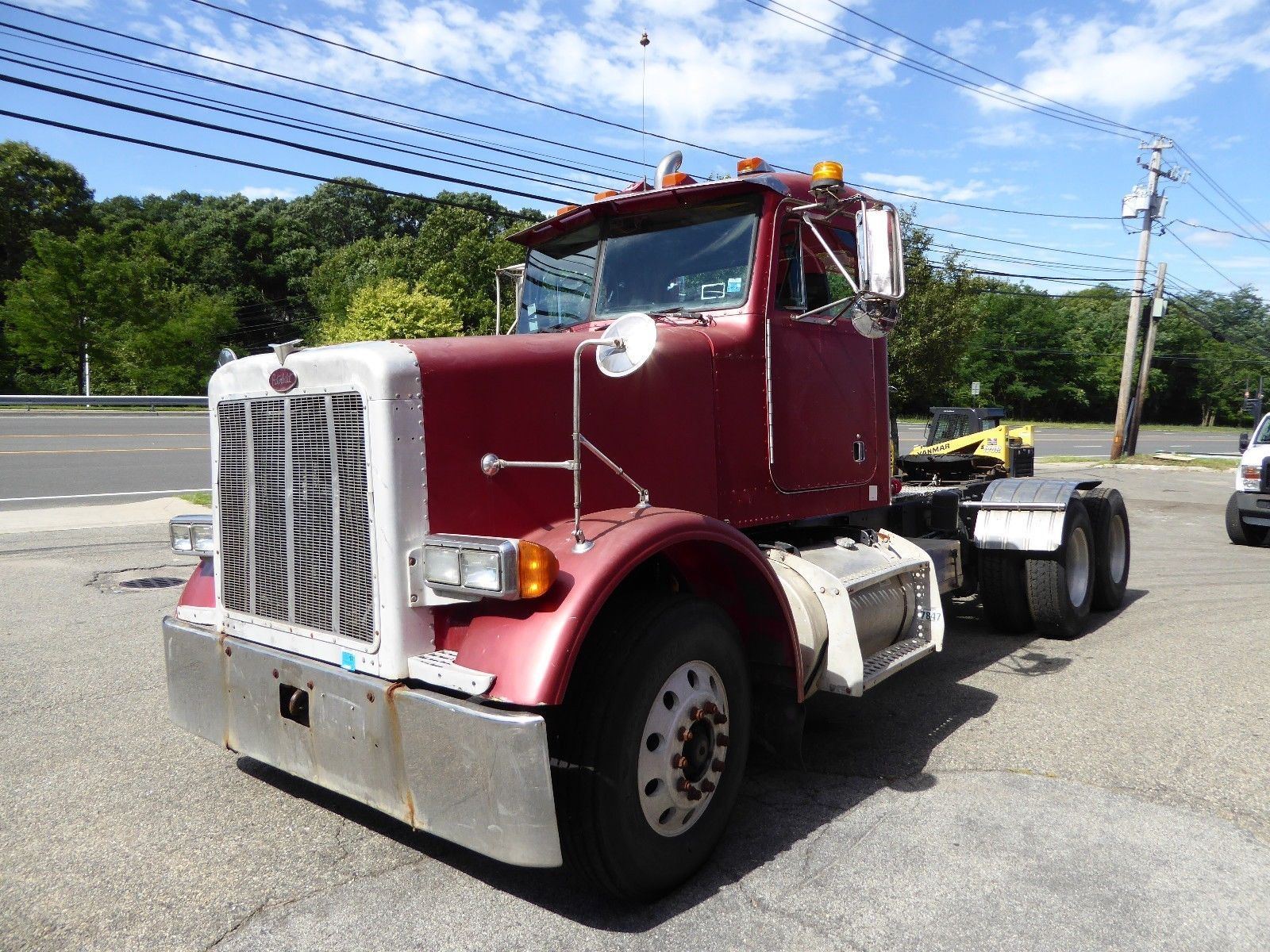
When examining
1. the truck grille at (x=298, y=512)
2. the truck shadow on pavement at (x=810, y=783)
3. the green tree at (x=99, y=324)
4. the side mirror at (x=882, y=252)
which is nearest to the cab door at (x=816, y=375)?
the side mirror at (x=882, y=252)

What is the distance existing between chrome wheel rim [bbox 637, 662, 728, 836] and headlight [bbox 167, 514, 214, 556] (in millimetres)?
2026

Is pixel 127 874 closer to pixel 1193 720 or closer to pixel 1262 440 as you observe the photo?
pixel 1193 720

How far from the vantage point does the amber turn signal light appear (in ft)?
9.26

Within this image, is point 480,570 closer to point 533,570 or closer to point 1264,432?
point 533,570

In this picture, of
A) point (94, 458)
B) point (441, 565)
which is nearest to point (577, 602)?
point (441, 565)

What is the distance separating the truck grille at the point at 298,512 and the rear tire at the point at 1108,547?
608 centimetres

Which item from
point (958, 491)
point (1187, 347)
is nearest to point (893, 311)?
point (958, 491)

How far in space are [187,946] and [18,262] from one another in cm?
5735

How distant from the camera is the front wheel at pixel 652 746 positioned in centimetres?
290

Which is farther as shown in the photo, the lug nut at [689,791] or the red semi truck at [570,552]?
the lug nut at [689,791]

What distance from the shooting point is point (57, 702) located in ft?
17.0

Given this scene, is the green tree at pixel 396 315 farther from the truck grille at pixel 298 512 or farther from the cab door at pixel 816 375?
the truck grille at pixel 298 512

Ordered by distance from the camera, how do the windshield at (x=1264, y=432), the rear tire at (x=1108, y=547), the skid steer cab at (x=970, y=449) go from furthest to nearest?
1. the windshield at (x=1264, y=432)
2. the skid steer cab at (x=970, y=449)
3. the rear tire at (x=1108, y=547)

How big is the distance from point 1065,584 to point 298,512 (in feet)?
17.5
